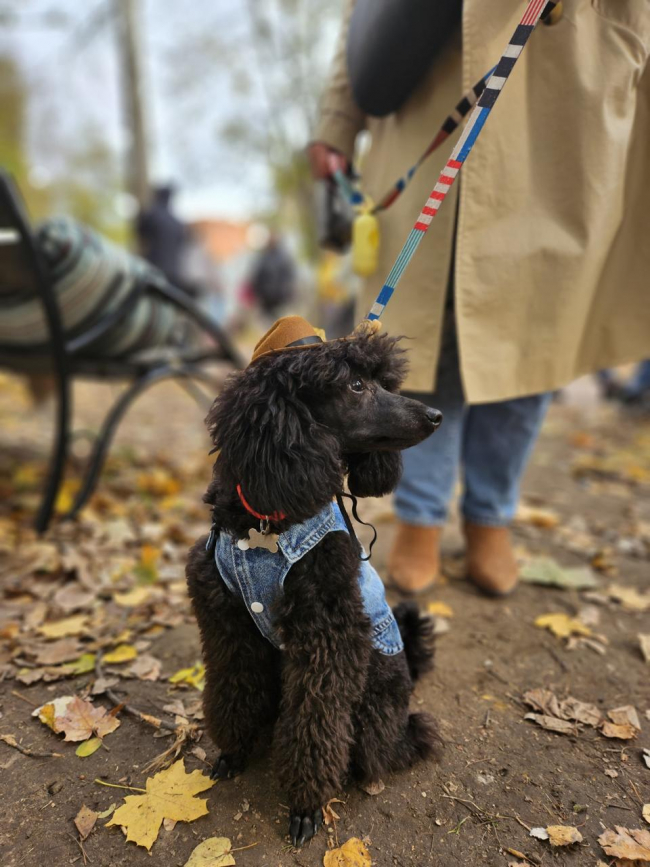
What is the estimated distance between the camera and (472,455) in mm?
2488

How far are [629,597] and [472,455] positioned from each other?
0.87 metres

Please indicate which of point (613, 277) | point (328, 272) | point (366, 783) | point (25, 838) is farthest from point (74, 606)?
point (328, 272)

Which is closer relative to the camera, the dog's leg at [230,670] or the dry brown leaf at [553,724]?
the dog's leg at [230,670]

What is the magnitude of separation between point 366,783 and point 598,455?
4055 millimetres

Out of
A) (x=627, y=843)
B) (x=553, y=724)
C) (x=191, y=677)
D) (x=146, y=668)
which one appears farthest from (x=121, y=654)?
(x=627, y=843)

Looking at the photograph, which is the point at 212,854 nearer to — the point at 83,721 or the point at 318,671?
the point at 318,671

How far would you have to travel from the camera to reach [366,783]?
4.84 feet

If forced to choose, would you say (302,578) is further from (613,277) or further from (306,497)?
(613,277)

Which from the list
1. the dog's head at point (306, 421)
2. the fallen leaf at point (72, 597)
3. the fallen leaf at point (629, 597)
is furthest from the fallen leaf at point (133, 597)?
the fallen leaf at point (629, 597)

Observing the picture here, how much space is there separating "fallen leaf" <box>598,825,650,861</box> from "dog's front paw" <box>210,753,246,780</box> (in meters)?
0.85

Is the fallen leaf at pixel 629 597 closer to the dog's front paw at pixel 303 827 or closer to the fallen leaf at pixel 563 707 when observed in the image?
the fallen leaf at pixel 563 707

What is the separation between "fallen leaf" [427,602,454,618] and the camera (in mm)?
2295

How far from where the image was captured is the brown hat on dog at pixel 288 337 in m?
1.32

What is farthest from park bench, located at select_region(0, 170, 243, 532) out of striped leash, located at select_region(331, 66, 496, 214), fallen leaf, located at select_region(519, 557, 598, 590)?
fallen leaf, located at select_region(519, 557, 598, 590)
